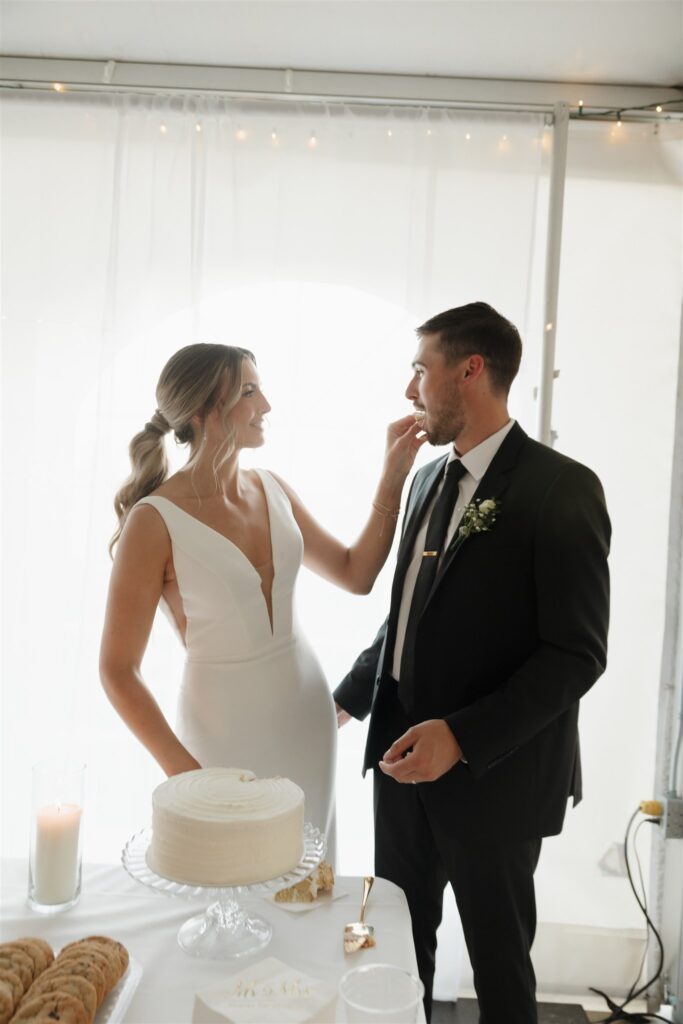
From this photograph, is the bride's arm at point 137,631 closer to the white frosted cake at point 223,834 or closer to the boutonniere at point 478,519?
the white frosted cake at point 223,834

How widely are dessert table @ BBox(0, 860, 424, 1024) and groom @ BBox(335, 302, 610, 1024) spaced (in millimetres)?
436

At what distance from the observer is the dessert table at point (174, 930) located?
123 centimetres

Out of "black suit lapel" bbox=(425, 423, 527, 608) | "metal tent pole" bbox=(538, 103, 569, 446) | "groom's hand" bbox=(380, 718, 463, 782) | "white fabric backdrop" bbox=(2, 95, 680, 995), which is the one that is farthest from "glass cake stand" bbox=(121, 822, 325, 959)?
"metal tent pole" bbox=(538, 103, 569, 446)

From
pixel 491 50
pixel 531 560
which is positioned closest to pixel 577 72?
pixel 491 50

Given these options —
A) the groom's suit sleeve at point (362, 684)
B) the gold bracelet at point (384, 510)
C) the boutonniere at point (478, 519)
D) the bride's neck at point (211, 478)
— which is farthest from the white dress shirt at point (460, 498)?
the bride's neck at point (211, 478)

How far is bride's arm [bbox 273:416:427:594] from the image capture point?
100 inches

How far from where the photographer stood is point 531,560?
1.94 metres

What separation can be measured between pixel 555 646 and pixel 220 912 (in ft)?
3.08

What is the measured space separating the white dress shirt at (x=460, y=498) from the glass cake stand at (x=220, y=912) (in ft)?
2.76

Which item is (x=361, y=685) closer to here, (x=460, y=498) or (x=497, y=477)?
(x=460, y=498)

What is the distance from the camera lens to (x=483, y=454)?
215 cm

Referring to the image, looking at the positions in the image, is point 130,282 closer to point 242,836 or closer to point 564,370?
point 564,370

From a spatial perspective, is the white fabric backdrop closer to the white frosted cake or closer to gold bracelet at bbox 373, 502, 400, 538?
gold bracelet at bbox 373, 502, 400, 538

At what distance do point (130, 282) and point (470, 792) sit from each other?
2172mm
